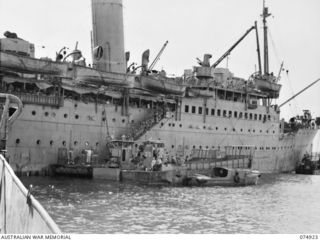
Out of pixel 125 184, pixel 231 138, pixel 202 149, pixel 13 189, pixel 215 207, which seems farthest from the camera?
pixel 231 138

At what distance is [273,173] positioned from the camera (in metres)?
54.0

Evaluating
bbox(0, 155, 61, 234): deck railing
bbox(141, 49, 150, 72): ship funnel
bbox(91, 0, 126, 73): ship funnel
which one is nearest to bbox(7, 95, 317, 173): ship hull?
bbox(141, 49, 150, 72): ship funnel

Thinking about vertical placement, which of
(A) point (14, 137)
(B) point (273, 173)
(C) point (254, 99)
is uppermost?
Result: (C) point (254, 99)

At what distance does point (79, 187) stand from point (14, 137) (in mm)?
6955

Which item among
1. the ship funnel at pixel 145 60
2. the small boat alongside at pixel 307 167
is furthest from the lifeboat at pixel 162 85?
the small boat alongside at pixel 307 167

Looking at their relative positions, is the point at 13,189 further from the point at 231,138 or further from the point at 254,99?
the point at 254,99

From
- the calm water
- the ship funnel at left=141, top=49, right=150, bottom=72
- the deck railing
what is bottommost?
the calm water

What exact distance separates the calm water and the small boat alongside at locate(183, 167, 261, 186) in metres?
2.01

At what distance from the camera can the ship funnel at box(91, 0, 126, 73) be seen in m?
41.0

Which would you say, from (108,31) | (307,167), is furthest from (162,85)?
(307,167)

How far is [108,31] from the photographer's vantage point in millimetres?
41156

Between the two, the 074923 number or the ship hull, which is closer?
the 074923 number

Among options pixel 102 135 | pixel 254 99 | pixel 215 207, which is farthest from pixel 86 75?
pixel 254 99

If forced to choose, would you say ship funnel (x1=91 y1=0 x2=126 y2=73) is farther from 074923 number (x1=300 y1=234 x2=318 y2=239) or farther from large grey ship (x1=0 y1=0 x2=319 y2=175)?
074923 number (x1=300 y1=234 x2=318 y2=239)
